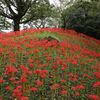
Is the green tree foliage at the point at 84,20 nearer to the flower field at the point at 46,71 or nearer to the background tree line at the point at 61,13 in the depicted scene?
the background tree line at the point at 61,13

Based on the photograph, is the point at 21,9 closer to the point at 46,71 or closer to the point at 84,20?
the point at 84,20

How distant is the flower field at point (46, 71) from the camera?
33.7ft

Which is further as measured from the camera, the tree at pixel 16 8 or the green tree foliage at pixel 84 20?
the tree at pixel 16 8

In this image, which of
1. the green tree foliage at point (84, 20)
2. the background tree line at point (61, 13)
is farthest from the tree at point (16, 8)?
the green tree foliage at point (84, 20)

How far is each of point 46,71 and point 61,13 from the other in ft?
67.6

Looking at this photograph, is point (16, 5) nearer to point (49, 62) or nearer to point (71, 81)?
point (49, 62)

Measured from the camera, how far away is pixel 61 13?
31.1m

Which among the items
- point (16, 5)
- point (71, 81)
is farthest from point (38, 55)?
point (16, 5)

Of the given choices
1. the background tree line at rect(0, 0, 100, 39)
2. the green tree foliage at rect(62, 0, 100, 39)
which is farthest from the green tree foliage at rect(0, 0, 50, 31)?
the green tree foliage at rect(62, 0, 100, 39)

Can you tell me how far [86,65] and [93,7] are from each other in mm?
11225

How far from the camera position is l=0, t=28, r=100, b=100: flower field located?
10273 millimetres

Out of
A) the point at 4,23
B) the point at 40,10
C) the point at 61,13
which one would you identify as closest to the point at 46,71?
the point at 61,13

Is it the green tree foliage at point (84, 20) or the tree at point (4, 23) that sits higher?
the green tree foliage at point (84, 20)

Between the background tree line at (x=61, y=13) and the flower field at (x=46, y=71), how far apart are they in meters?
7.17
